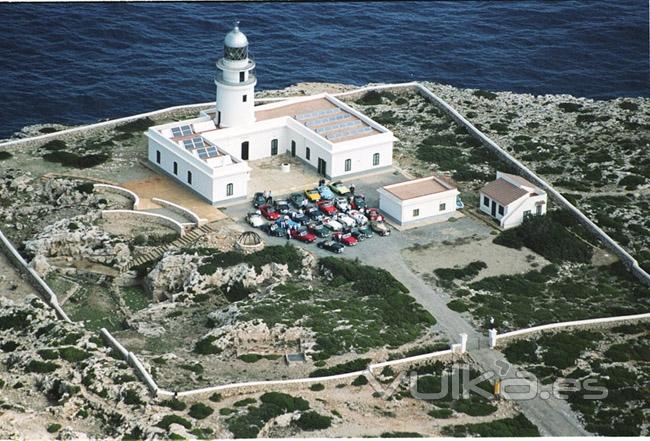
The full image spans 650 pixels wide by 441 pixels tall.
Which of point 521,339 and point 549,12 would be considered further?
point 549,12

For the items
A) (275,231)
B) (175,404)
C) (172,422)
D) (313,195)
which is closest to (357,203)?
(313,195)

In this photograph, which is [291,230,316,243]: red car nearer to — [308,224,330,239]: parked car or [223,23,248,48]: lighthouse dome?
[308,224,330,239]: parked car

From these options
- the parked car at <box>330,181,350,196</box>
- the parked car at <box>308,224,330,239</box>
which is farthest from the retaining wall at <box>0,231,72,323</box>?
the parked car at <box>330,181,350,196</box>

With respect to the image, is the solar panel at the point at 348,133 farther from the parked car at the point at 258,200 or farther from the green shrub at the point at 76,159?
the green shrub at the point at 76,159

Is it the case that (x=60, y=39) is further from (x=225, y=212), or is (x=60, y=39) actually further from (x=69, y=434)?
(x=69, y=434)

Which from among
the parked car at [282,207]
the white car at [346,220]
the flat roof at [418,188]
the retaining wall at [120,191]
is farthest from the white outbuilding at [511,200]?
the retaining wall at [120,191]

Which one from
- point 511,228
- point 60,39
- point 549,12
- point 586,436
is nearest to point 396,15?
point 549,12
